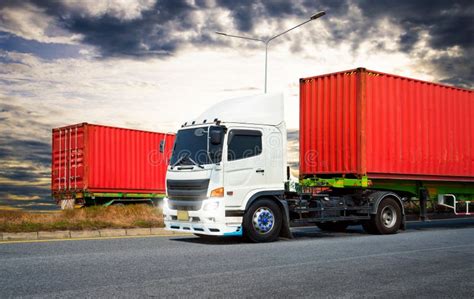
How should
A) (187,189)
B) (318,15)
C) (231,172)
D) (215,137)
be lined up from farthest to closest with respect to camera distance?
(318,15) < (187,189) < (231,172) < (215,137)

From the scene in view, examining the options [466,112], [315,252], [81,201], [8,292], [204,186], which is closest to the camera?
[8,292]

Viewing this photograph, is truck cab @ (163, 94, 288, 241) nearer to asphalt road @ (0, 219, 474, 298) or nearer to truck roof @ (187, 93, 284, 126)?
truck roof @ (187, 93, 284, 126)

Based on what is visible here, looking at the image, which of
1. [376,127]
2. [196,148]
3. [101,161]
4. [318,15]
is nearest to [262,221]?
[196,148]

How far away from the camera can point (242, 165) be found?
1199 centimetres

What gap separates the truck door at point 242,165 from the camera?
11.8 m

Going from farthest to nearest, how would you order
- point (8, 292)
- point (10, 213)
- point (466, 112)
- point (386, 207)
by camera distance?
point (466, 112) < point (10, 213) < point (386, 207) < point (8, 292)

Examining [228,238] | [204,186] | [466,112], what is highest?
[466,112]

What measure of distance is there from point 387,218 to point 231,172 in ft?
17.2

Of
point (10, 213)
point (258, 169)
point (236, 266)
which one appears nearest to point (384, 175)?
point (258, 169)

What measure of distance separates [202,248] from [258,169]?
2285 millimetres

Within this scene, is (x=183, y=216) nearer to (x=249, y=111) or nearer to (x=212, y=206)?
(x=212, y=206)

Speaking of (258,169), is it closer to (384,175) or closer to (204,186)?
(204,186)

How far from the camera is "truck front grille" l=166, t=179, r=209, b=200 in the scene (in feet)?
38.4

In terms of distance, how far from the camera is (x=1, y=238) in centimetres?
1238
